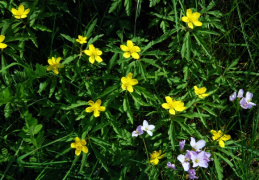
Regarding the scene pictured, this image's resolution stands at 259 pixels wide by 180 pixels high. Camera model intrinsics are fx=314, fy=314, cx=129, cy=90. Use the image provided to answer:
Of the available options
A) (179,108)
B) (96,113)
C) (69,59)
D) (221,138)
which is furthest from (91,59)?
(221,138)

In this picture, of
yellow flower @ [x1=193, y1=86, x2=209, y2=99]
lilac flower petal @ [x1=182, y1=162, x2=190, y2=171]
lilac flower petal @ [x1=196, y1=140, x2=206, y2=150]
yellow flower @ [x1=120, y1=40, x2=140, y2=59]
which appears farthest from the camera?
yellow flower @ [x1=193, y1=86, x2=209, y2=99]

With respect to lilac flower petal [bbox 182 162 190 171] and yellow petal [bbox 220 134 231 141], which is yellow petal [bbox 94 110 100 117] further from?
yellow petal [bbox 220 134 231 141]

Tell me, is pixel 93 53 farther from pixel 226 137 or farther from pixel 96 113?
pixel 226 137

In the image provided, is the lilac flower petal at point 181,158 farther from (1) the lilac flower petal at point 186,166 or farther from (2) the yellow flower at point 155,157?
(2) the yellow flower at point 155,157

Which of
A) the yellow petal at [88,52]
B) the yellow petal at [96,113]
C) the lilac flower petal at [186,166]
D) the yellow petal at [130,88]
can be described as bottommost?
the lilac flower petal at [186,166]

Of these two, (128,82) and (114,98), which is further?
(114,98)

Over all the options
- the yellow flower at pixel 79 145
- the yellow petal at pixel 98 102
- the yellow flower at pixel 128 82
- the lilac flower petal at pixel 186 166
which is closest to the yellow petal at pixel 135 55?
the yellow flower at pixel 128 82

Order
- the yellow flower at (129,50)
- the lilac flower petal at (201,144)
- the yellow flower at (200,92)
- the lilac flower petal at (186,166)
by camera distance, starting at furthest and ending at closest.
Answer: the yellow flower at (200,92) < the yellow flower at (129,50) < the lilac flower petal at (201,144) < the lilac flower petal at (186,166)

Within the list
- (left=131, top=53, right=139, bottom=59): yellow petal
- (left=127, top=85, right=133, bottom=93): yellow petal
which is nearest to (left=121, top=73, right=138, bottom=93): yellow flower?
(left=127, top=85, right=133, bottom=93): yellow petal

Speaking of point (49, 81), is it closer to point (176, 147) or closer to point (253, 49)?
point (176, 147)
